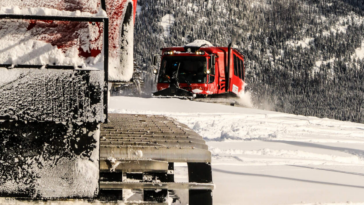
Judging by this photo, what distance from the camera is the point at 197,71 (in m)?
19.1

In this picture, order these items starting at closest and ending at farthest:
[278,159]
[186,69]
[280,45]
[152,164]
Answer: [152,164] < [278,159] < [186,69] < [280,45]

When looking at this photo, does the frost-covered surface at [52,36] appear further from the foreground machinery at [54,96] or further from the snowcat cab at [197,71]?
the snowcat cab at [197,71]

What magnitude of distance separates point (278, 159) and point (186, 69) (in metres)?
12.8

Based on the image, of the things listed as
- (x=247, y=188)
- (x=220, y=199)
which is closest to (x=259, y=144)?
(x=247, y=188)

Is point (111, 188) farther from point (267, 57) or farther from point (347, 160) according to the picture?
point (267, 57)

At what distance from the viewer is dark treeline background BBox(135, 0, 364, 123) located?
138875 millimetres

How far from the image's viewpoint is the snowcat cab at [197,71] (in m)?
18.8

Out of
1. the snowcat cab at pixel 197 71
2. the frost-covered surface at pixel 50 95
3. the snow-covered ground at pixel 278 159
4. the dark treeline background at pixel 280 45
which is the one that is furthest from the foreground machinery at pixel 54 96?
the dark treeline background at pixel 280 45

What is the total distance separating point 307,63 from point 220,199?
175 metres

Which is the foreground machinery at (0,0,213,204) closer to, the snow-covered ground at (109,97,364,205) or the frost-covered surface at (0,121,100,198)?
the frost-covered surface at (0,121,100,198)

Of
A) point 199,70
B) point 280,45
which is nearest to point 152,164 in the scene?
point 199,70

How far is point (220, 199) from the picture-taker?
12.9ft

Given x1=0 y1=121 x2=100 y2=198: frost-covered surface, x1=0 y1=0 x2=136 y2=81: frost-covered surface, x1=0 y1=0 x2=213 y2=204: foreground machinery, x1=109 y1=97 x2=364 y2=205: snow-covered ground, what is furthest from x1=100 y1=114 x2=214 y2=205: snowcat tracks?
x1=109 y1=97 x2=364 y2=205: snow-covered ground

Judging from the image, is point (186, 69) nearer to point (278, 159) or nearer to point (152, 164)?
point (278, 159)
